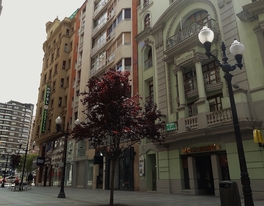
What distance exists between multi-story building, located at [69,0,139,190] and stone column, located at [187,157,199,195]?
540 cm

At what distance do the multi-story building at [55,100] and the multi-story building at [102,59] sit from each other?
347 cm

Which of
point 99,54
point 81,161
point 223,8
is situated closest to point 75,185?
point 81,161

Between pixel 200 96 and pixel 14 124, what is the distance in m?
120

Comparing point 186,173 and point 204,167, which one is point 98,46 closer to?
point 186,173

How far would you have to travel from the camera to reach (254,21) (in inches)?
539

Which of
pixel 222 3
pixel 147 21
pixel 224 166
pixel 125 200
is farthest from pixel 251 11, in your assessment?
pixel 125 200

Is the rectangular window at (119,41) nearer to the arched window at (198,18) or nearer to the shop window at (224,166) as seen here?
the arched window at (198,18)

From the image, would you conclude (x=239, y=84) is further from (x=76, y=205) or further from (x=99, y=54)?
(x=99, y=54)

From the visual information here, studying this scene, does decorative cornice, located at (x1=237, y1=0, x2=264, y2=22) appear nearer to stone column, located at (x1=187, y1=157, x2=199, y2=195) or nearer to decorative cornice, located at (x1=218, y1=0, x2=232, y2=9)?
decorative cornice, located at (x1=218, y1=0, x2=232, y2=9)

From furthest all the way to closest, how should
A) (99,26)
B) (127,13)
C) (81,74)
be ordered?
(81,74) → (99,26) → (127,13)

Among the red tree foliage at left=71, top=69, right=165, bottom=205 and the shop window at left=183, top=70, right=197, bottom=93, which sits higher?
the shop window at left=183, top=70, right=197, bottom=93

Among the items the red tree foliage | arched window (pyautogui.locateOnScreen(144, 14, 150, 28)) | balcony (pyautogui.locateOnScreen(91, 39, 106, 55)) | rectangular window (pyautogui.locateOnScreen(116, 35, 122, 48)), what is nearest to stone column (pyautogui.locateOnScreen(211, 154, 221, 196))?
the red tree foliage

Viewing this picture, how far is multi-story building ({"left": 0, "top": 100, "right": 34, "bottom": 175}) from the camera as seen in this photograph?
110312mm

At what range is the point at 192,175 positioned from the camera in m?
14.6
